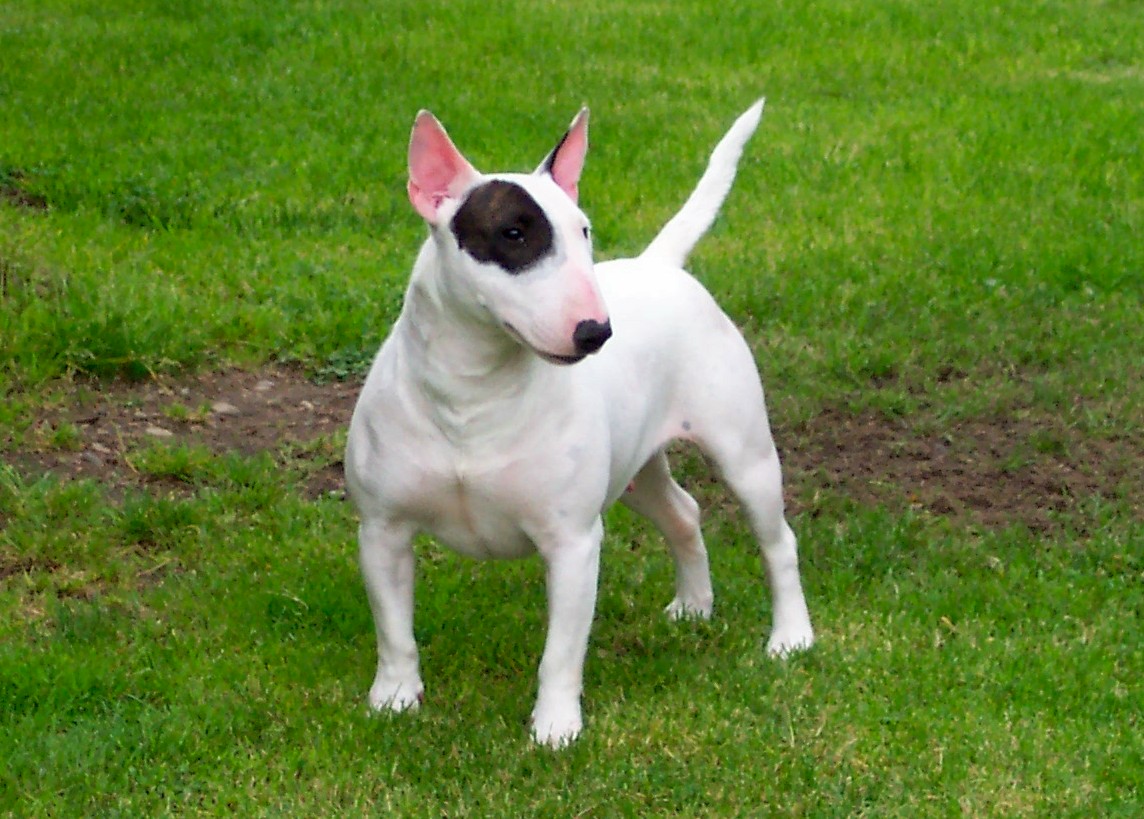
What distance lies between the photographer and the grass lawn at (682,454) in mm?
4238

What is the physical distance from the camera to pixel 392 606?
14.3 ft

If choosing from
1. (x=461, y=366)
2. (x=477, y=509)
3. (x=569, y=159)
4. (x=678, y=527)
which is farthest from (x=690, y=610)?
(x=569, y=159)

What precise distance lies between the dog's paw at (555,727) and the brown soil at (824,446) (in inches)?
78.5

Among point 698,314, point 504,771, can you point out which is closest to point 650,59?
point 698,314

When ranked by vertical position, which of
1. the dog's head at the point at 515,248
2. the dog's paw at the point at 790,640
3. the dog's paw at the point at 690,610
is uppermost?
the dog's head at the point at 515,248

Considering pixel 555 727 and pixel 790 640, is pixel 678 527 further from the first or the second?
pixel 555 727

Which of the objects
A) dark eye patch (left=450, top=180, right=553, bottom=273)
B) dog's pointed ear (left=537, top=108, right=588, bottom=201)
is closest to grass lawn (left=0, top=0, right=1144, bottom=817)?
dark eye patch (left=450, top=180, right=553, bottom=273)

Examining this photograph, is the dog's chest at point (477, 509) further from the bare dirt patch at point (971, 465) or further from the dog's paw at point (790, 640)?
the bare dirt patch at point (971, 465)

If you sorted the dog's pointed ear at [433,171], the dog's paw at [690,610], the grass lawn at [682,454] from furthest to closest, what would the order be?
the dog's paw at [690,610] < the grass lawn at [682,454] < the dog's pointed ear at [433,171]

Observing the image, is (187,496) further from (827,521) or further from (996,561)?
(996,561)

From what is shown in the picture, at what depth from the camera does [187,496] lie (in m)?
5.89

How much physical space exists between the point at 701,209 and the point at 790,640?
1307mm

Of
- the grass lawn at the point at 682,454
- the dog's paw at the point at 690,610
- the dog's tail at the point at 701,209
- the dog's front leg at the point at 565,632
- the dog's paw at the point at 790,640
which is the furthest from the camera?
the dog's paw at the point at 690,610

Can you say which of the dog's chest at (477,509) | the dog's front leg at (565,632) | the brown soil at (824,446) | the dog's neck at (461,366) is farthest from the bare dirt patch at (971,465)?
the dog's neck at (461,366)
